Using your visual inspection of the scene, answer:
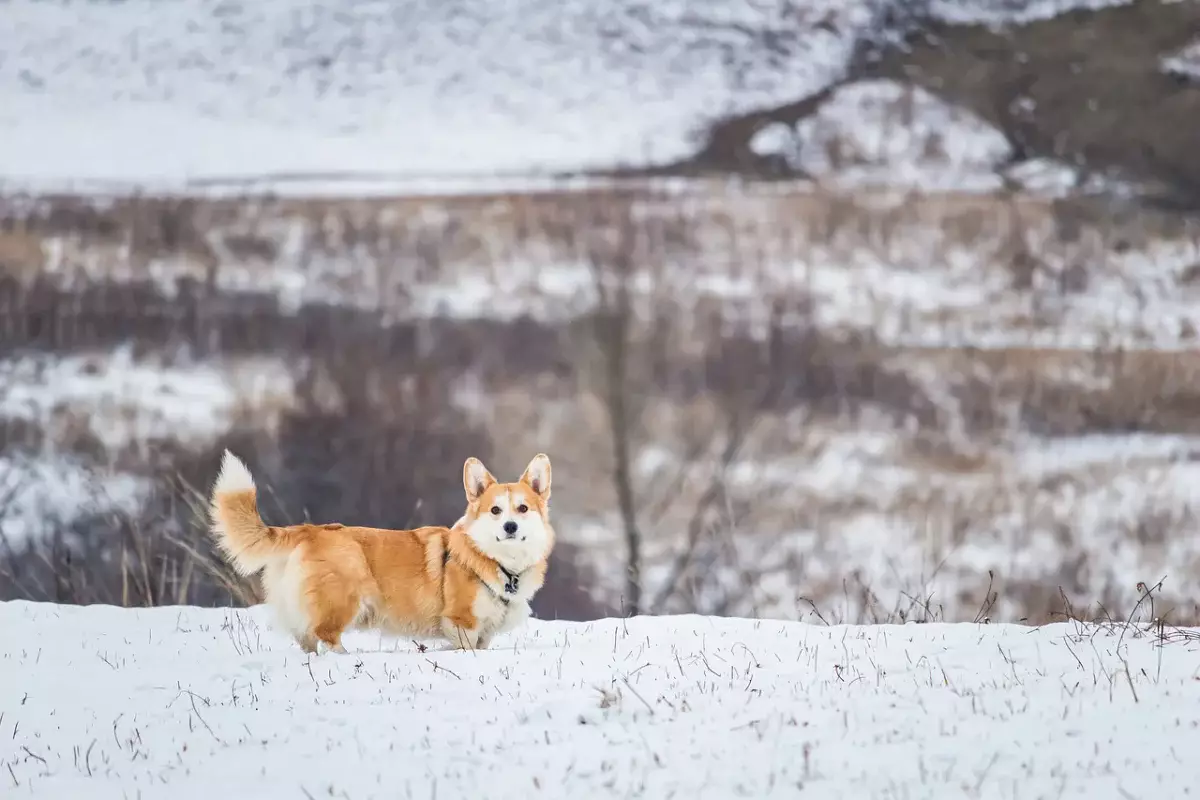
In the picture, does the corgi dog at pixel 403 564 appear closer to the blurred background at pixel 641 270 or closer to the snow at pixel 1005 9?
the blurred background at pixel 641 270

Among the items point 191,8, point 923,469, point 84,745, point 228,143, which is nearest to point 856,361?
point 923,469

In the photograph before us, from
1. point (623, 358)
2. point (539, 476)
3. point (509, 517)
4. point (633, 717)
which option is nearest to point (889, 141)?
point (623, 358)

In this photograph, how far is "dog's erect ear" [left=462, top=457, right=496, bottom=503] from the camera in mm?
8359

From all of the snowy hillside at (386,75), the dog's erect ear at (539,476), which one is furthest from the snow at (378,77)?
the dog's erect ear at (539,476)

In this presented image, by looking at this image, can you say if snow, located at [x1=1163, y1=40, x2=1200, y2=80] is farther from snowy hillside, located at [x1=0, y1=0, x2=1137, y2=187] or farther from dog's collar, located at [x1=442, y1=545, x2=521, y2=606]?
dog's collar, located at [x1=442, y1=545, x2=521, y2=606]

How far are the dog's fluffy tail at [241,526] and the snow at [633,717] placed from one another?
0.69m

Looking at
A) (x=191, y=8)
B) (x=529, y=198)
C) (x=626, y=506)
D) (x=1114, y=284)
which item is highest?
(x=191, y=8)

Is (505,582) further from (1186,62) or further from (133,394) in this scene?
(1186,62)

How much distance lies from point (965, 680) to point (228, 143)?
1753 cm

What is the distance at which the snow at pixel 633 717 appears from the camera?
522cm

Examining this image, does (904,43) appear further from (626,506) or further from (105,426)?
(105,426)

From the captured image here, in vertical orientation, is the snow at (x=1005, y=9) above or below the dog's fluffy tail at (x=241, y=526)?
above

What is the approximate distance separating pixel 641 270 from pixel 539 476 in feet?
43.1

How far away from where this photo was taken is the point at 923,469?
2027cm
